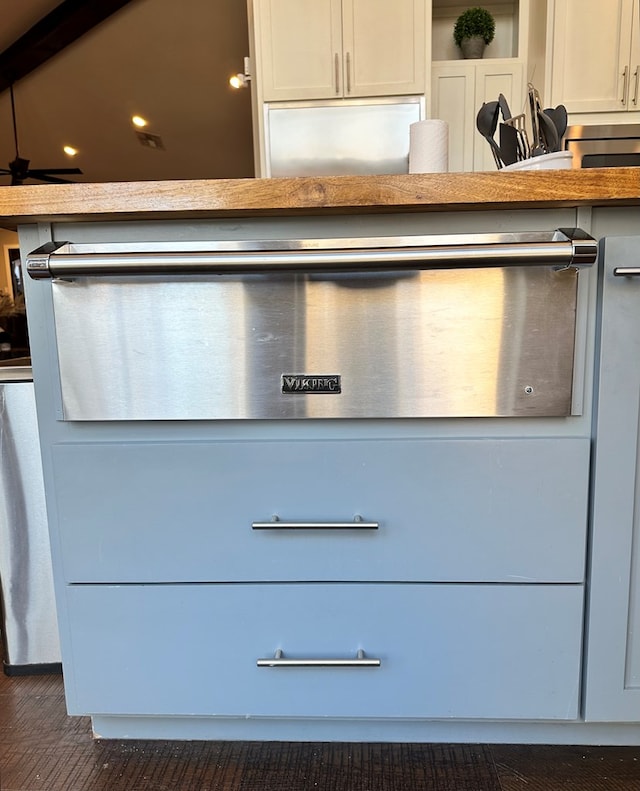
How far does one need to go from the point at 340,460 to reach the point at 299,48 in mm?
1932

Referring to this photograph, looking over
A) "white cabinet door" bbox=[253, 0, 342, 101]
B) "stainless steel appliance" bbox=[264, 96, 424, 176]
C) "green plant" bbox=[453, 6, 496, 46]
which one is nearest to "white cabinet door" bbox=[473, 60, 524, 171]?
"green plant" bbox=[453, 6, 496, 46]

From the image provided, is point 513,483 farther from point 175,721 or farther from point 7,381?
point 7,381

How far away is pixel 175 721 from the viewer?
2.90ft

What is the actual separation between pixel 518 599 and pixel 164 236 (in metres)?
0.76

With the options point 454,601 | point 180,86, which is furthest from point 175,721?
point 180,86

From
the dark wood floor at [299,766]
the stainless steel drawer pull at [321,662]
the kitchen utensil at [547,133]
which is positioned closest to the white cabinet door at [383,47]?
the kitchen utensil at [547,133]

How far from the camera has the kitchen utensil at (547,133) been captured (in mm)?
853

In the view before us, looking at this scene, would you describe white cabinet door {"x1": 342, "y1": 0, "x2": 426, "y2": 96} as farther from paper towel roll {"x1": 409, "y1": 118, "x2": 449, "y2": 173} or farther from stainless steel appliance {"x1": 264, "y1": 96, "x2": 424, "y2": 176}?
paper towel roll {"x1": 409, "y1": 118, "x2": 449, "y2": 173}

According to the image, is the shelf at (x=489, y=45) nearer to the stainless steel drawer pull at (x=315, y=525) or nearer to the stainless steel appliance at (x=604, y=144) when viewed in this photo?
the stainless steel appliance at (x=604, y=144)

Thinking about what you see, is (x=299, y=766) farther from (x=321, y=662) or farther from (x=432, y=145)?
(x=432, y=145)

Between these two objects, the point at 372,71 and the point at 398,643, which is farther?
the point at 372,71

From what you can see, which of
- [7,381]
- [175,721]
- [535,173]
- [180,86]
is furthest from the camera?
[180,86]

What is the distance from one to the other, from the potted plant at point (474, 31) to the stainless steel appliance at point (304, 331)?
1825 mm

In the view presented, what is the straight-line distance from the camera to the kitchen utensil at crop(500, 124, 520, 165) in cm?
93
